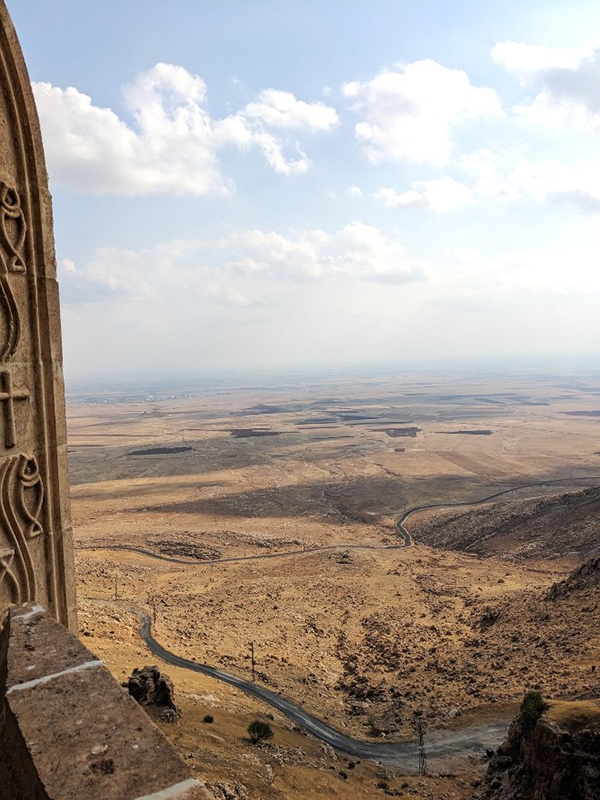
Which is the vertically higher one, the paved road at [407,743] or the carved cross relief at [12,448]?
the carved cross relief at [12,448]

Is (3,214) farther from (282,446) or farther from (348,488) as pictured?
(282,446)

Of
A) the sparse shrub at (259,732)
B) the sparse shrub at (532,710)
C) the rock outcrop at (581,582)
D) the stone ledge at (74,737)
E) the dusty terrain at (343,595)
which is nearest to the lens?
the stone ledge at (74,737)

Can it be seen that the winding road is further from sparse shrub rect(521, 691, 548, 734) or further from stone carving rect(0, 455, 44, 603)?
stone carving rect(0, 455, 44, 603)

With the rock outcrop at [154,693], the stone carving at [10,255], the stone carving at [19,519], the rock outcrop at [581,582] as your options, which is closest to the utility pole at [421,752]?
the rock outcrop at [154,693]

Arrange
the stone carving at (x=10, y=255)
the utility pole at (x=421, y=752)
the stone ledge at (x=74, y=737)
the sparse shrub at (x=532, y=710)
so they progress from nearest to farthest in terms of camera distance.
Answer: the stone ledge at (x=74, y=737) < the stone carving at (x=10, y=255) < the sparse shrub at (x=532, y=710) < the utility pole at (x=421, y=752)

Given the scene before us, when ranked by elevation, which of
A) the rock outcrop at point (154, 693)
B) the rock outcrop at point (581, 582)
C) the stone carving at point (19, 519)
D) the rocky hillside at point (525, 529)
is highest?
the stone carving at point (19, 519)

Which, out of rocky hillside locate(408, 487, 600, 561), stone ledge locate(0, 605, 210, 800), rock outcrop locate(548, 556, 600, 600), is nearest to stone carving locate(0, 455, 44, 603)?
stone ledge locate(0, 605, 210, 800)

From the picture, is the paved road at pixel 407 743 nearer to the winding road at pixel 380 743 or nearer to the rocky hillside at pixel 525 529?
the winding road at pixel 380 743
